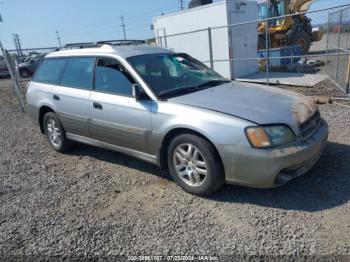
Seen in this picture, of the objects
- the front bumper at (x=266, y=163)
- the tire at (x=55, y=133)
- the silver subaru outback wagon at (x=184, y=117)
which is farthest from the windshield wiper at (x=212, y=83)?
the tire at (x=55, y=133)

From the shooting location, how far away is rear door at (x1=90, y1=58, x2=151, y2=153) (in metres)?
3.93

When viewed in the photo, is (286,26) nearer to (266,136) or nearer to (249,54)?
(249,54)

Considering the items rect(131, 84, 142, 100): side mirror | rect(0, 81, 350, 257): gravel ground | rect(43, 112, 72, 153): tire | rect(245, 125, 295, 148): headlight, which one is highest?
rect(131, 84, 142, 100): side mirror

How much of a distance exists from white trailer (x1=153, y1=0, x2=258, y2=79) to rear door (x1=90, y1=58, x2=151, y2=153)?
6265 millimetres

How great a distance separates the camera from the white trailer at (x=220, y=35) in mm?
10555

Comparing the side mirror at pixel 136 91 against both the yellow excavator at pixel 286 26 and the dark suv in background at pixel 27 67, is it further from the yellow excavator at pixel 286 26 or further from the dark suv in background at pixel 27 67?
the dark suv in background at pixel 27 67

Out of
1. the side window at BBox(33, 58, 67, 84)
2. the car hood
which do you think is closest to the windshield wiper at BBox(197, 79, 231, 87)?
the car hood

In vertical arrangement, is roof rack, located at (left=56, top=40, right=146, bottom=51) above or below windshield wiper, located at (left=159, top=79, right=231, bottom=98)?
above

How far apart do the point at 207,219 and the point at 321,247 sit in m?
1.06

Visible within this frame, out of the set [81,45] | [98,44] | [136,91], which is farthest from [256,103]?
[81,45]

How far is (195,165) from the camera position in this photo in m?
3.58

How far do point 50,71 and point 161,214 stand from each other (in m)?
3.38

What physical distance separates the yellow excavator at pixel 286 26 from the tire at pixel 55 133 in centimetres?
1280

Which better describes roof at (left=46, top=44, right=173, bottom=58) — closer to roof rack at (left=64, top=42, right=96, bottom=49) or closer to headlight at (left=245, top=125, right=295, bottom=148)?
roof rack at (left=64, top=42, right=96, bottom=49)
